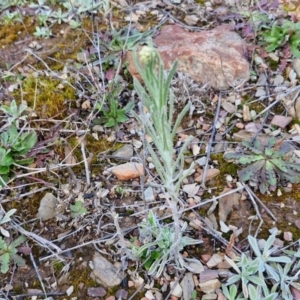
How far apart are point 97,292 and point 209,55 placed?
4.14ft

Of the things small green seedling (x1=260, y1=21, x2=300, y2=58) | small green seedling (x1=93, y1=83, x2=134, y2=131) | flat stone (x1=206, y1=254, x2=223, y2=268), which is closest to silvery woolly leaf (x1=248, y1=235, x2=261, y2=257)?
flat stone (x1=206, y1=254, x2=223, y2=268)

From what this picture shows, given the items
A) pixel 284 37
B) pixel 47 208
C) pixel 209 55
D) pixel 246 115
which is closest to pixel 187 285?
pixel 47 208

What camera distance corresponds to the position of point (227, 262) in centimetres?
178

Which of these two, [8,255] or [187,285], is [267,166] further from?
[8,255]

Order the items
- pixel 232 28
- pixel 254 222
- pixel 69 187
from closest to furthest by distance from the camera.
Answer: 1. pixel 254 222
2. pixel 69 187
3. pixel 232 28

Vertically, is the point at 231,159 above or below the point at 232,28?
below

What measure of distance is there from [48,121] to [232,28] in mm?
1081

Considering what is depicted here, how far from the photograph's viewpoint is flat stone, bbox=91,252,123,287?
1.80 metres

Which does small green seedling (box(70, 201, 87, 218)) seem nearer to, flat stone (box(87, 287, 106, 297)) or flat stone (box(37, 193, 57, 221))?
flat stone (box(37, 193, 57, 221))

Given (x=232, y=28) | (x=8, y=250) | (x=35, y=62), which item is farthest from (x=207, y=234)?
(x=35, y=62)

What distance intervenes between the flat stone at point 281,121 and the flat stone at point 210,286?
0.81 m

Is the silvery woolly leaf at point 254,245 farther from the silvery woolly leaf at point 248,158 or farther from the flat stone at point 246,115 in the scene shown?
the flat stone at point 246,115

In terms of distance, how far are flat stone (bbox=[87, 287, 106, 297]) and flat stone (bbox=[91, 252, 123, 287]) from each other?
3cm

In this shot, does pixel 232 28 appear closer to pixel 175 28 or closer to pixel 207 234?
pixel 175 28
